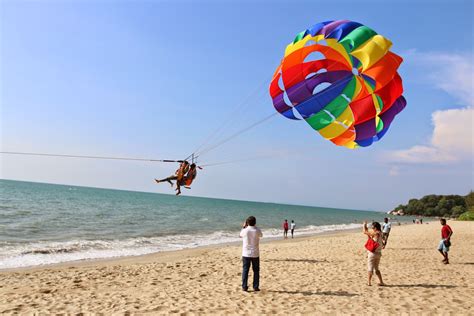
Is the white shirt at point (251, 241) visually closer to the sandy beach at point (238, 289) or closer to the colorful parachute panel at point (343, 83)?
the sandy beach at point (238, 289)

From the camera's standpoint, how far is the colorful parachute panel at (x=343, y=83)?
28.8 feet

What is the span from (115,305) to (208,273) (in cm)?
339

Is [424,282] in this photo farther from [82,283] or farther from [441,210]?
[441,210]

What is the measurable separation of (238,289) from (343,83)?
5.89 meters

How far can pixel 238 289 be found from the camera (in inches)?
288

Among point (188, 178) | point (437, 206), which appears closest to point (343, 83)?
point (188, 178)

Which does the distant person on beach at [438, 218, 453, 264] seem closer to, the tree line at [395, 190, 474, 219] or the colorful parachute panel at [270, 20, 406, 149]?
the colorful parachute panel at [270, 20, 406, 149]

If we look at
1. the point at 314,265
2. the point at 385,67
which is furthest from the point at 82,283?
the point at 385,67

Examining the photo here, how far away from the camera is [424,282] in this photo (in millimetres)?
8195

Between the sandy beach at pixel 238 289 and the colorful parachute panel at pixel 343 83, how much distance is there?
3645 mm

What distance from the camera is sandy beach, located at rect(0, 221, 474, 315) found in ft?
20.1

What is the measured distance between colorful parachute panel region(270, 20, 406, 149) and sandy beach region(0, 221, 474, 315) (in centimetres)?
365

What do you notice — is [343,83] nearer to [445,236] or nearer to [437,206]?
[445,236]

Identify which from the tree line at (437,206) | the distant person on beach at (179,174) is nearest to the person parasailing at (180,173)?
the distant person on beach at (179,174)
